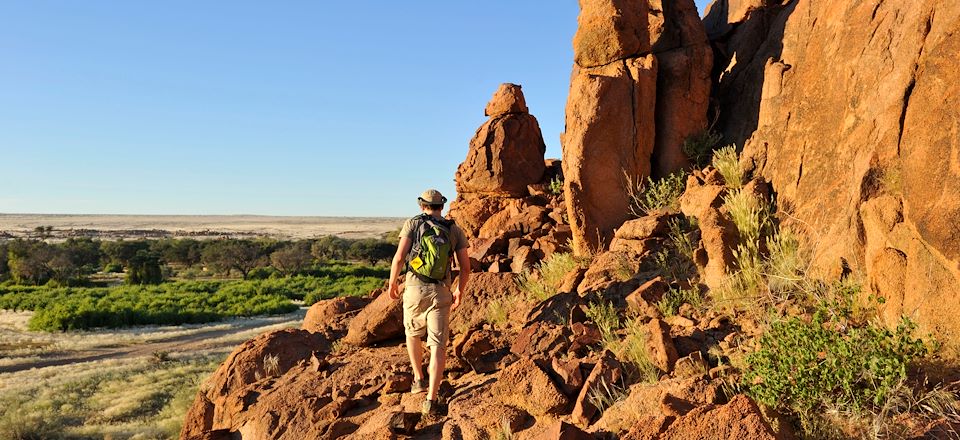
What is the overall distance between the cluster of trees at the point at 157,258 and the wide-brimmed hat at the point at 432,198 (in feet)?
142

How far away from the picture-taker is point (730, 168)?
7602 millimetres

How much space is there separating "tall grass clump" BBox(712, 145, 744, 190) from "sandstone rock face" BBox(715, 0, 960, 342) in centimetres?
20

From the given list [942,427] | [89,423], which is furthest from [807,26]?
[89,423]

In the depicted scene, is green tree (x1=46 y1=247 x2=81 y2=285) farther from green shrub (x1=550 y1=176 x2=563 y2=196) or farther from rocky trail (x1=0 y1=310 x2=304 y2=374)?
green shrub (x1=550 y1=176 x2=563 y2=196)

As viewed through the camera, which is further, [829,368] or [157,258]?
[157,258]

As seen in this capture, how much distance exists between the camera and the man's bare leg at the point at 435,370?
570 cm

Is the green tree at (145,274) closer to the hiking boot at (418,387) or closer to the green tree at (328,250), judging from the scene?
the green tree at (328,250)

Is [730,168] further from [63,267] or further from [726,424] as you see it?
[63,267]

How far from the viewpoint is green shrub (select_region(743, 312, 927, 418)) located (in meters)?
3.86

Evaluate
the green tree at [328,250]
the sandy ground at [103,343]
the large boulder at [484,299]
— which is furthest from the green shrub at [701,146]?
the green tree at [328,250]

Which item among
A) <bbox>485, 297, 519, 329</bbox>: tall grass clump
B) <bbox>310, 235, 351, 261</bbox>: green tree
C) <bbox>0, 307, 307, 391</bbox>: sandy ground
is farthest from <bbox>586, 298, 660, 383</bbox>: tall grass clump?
<bbox>310, 235, 351, 261</bbox>: green tree

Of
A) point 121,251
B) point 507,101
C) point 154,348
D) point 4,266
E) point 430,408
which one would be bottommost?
point 154,348

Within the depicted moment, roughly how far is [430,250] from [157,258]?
5538 centimetres

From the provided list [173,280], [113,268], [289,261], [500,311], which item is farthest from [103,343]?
[113,268]
